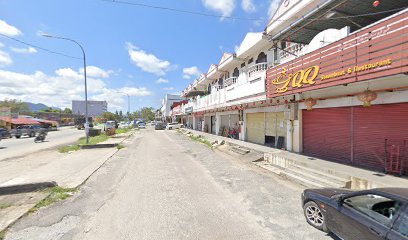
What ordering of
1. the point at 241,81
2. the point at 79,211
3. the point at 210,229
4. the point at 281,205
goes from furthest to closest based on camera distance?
the point at 241,81 → the point at 281,205 → the point at 79,211 → the point at 210,229

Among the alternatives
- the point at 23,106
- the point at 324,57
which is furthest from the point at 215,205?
the point at 23,106

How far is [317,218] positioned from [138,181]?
5.81 meters

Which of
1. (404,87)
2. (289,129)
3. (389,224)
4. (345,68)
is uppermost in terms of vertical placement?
(345,68)

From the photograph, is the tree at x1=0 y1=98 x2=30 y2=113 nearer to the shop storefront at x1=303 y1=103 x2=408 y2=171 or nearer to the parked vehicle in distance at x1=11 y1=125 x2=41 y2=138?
the parked vehicle in distance at x1=11 y1=125 x2=41 y2=138

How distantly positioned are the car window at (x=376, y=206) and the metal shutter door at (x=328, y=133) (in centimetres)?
640

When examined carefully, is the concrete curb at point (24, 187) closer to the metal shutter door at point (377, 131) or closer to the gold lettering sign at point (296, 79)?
the gold lettering sign at point (296, 79)

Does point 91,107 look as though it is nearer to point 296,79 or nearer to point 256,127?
point 256,127

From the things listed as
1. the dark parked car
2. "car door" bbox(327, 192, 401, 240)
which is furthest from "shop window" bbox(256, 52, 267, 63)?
"car door" bbox(327, 192, 401, 240)

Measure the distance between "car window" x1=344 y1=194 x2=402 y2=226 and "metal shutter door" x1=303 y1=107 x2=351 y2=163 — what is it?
6.40 metres

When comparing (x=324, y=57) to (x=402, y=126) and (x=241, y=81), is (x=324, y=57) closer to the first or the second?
(x=402, y=126)

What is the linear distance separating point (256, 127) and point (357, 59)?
10.2 metres

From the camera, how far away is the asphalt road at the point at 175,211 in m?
4.14

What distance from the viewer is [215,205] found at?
551cm

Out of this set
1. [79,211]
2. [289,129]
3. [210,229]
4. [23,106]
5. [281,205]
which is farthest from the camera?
[23,106]
